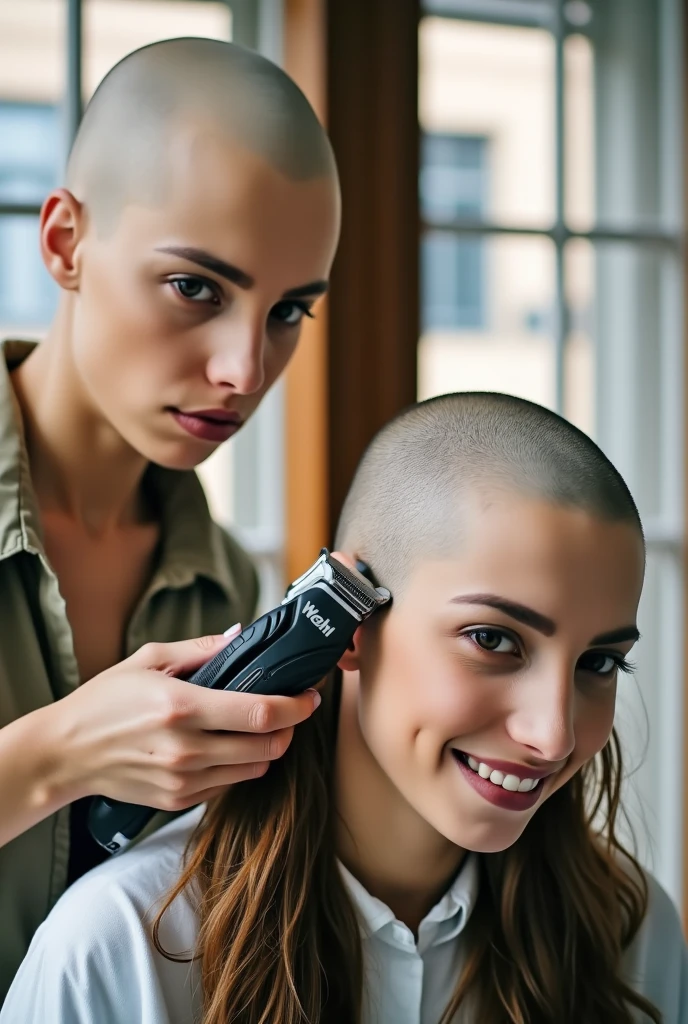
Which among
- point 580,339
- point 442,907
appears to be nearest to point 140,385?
point 442,907

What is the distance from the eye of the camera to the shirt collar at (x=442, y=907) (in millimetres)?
1124

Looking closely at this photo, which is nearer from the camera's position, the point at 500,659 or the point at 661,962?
the point at 500,659

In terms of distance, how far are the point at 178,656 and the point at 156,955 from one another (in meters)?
0.29

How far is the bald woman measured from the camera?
3.33 ft

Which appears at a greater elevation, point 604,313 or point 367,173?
point 367,173

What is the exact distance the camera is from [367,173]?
1.90 m

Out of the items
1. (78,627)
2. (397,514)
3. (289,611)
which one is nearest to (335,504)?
(78,627)

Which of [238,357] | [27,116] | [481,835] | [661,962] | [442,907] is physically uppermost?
[27,116]

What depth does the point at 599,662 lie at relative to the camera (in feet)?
3.43

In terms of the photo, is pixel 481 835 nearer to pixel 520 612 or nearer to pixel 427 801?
pixel 427 801

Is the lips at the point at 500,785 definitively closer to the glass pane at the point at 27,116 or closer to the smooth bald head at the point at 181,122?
the smooth bald head at the point at 181,122

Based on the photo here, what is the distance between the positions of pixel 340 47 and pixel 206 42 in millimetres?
745

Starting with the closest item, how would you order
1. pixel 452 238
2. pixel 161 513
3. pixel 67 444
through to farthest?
pixel 67 444 → pixel 161 513 → pixel 452 238

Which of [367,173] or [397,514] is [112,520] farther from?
[367,173]
